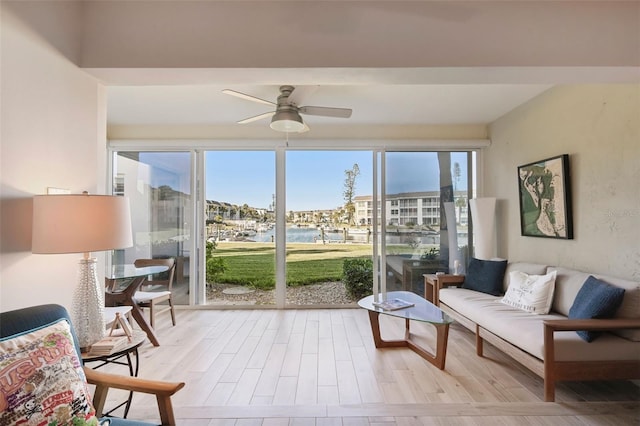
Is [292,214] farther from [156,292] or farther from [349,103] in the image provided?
[156,292]

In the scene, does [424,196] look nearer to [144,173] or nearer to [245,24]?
[245,24]

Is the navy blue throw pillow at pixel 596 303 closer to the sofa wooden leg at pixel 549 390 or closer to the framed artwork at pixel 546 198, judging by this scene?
the sofa wooden leg at pixel 549 390

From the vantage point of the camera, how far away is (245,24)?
1993 mm

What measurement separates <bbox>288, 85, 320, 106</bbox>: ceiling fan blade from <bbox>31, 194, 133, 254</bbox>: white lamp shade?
72.8 inches

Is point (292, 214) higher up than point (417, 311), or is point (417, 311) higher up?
point (292, 214)

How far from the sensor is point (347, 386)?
94.3 inches

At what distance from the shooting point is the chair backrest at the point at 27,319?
129cm

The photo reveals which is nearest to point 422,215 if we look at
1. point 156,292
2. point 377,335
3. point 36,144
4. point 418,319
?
point 377,335

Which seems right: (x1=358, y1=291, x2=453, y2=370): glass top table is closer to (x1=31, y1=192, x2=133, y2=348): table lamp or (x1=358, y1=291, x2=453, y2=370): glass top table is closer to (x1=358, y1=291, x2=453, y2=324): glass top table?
(x1=358, y1=291, x2=453, y2=324): glass top table

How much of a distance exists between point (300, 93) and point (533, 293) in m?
2.81

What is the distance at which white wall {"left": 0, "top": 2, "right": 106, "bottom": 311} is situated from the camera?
59.7 inches

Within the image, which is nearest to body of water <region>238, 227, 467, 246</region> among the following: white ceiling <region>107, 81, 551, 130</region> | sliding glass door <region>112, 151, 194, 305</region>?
sliding glass door <region>112, 151, 194, 305</region>

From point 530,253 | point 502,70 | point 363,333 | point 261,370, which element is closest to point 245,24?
point 502,70

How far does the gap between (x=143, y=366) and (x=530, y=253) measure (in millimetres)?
4183
